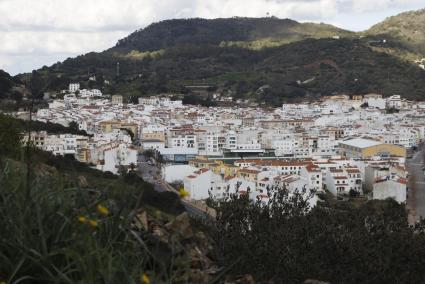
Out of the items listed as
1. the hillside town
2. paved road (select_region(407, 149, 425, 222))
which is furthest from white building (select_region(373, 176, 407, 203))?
paved road (select_region(407, 149, 425, 222))

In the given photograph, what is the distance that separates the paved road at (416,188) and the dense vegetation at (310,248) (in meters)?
13.2

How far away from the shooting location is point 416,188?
104 feet

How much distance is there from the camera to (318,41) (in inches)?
3499

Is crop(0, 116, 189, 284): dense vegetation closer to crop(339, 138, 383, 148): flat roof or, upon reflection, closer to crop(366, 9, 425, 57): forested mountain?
crop(339, 138, 383, 148): flat roof

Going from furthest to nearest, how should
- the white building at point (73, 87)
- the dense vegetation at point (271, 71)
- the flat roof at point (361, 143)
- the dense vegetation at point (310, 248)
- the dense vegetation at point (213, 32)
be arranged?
1. the dense vegetation at point (213, 32)
2. the dense vegetation at point (271, 71)
3. the white building at point (73, 87)
4. the flat roof at point (361, 143)
5. the dense vegetation at point (310, 248)

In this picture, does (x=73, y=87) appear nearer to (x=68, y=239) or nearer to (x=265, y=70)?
(x=265, y=70)

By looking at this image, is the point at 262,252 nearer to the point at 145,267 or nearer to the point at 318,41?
the point at 145,267

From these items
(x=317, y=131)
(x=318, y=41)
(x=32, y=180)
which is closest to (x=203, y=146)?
(x=317, y=131)

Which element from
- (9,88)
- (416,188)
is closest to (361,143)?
(416,188)

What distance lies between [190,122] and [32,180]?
1985 inches

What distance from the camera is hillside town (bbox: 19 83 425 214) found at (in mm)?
28300

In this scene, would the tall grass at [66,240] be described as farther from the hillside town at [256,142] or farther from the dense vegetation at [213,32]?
the dense vegetation at [213,32]

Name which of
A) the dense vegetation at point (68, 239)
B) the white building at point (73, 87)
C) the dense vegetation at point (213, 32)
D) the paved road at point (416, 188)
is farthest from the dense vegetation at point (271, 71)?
the dense vegetation at point (68, 239)

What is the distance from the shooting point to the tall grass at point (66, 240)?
2.60 m
